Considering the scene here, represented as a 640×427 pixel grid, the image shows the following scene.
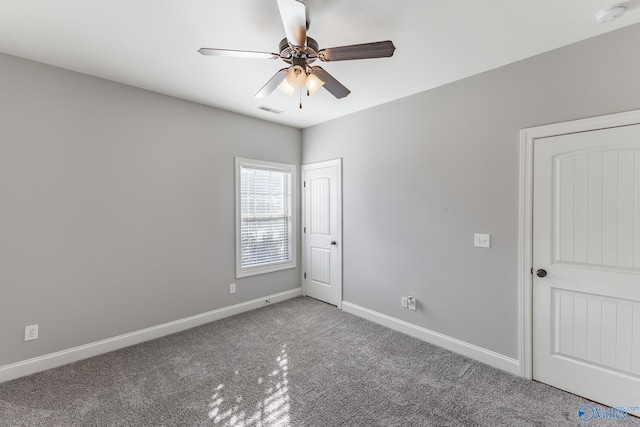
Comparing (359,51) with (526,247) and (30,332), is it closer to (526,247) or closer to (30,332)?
(526,247)

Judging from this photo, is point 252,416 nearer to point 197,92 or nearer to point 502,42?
point 197,92

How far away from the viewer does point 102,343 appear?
280cm

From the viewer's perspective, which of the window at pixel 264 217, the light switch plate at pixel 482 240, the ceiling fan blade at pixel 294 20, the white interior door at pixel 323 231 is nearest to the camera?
the ceiling fan blade at pixel 294 20

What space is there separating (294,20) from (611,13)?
6.60 ft

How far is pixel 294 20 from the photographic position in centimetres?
155

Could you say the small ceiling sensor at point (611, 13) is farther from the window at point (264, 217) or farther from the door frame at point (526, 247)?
the window at point (264, 217)

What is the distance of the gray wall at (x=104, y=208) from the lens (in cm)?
241

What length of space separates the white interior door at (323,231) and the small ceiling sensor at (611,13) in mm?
2705

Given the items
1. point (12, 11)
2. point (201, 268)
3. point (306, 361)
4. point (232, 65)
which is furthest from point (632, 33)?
point (201, 268)

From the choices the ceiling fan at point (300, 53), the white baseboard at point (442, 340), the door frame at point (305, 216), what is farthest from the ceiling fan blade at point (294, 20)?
the white baseboard at point (442, 340)

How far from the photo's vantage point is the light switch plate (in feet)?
8.69

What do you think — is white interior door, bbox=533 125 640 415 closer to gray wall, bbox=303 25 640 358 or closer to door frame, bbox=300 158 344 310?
gray wall, bbox=303 25 640 358

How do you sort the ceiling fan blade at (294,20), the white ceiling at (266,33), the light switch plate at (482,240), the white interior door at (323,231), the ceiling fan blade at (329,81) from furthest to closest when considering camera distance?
1. the white interior door at (323,231)
2. the light switch plate at (482,240)
3. the ceiling fan blade at (329,81)
4. the white ceiling at (266,33)
5. the ceiling fan blade at (294,20)

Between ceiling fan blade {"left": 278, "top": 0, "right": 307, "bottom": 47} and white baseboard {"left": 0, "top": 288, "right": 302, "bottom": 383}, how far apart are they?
10.4 ft
